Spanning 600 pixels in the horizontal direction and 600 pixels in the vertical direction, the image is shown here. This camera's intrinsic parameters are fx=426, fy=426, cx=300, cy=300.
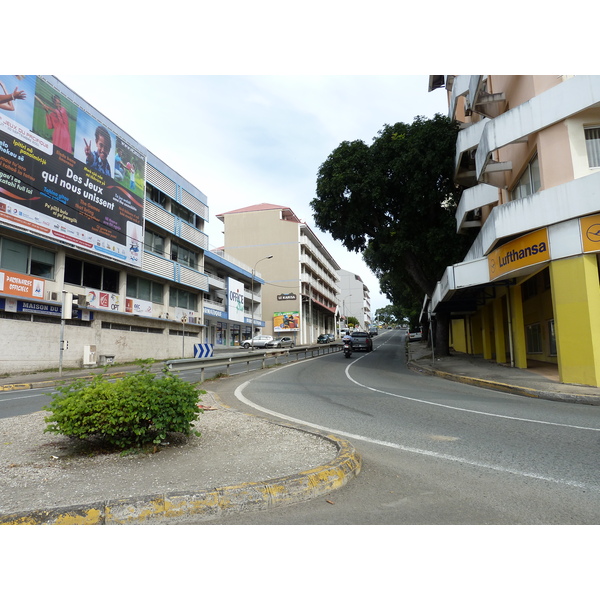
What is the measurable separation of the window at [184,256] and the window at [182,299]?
2.47 metres

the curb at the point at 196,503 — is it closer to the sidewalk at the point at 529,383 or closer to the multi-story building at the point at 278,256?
Answer: the sidewalk at the point at 529,383

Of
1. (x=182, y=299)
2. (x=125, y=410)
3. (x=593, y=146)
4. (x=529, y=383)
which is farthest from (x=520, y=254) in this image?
(x=182, y=299)

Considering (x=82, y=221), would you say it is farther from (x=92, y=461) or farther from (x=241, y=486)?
(x=241, y=486)

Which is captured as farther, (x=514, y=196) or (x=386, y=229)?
(x=386, y=229)

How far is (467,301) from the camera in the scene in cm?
2355

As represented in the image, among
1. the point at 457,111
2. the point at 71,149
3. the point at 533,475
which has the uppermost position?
the point at 457,111

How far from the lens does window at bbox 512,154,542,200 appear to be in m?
14.6

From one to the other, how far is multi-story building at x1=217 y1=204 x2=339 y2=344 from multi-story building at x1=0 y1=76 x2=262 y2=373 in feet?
98.7

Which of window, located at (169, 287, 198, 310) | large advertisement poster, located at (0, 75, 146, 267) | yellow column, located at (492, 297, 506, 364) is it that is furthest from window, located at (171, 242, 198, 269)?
yellow column, located at (492, 297, 506, 364)

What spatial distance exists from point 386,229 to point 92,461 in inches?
853

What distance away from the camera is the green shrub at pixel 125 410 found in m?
4.66

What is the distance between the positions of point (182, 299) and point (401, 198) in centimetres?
2079

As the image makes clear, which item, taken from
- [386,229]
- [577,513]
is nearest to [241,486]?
[577,513]

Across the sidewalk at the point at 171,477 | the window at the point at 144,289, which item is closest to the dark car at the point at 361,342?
the window at the point at 144,289
